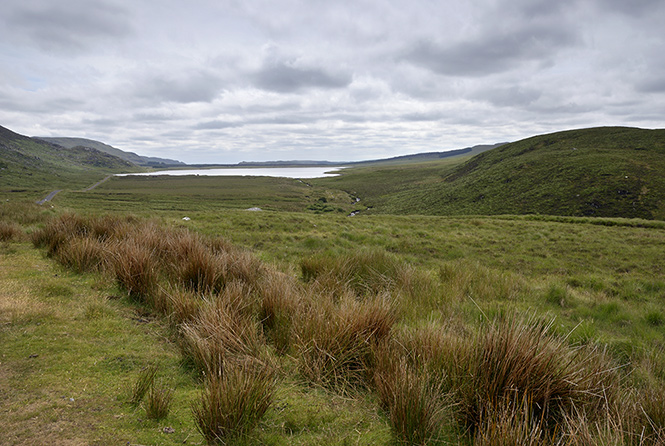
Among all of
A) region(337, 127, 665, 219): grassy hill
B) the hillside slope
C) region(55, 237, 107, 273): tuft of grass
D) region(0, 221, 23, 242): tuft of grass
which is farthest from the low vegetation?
region(337, 127, 665, 219): grassy hill

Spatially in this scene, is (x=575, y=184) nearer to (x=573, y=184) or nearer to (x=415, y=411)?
(x=573, y=184)

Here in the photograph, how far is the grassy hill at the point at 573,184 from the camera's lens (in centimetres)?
5116

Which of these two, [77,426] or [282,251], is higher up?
[77,426]

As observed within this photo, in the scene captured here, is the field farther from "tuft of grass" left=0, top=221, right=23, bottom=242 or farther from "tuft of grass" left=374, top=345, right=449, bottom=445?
"tuft of grass" left=0, top=221, right=23, bottom=242

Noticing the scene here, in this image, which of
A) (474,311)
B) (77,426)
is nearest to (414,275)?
(474,311)

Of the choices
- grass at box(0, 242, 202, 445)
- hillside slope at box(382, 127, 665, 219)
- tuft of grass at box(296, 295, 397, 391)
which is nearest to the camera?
grass at box(0, 242, 202, 445)

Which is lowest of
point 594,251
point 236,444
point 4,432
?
point 594,251

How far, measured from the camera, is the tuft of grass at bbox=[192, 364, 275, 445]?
2.47 m

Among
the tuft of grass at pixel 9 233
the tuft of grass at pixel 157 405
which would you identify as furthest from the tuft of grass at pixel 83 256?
the tuft of grass at pixel 157 405

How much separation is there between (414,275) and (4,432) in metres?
6.66

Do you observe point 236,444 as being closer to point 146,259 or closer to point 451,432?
point 451,432

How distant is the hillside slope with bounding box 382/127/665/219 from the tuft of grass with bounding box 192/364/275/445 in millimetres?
59417

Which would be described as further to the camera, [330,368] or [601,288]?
[601,288]

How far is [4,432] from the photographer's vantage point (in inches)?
90.4
